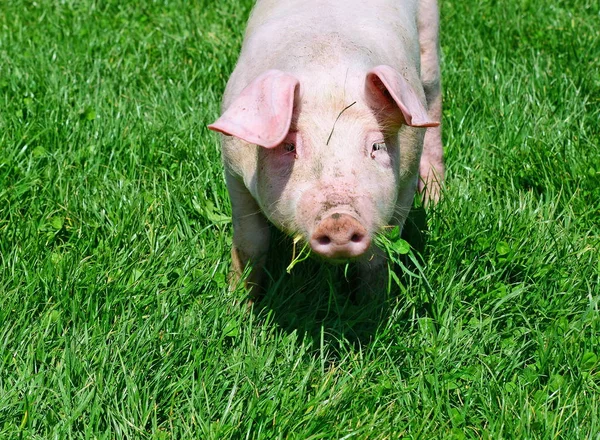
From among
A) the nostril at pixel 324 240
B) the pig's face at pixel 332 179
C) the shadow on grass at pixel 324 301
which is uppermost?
the pig's face at pixel 332 179

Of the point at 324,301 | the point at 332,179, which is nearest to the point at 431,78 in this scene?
the point at 324,301

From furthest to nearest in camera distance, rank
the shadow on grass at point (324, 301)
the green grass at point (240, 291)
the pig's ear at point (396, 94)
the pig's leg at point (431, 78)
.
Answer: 1. the pig's leg at point (431, 78)
2. the shadow on grass at point (324, 301)
3. the green grass at point (240, 291)
4. the pig's ear at point (396, 94)

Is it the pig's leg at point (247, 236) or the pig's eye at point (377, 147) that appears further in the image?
the pig's leg at point (247, 236)

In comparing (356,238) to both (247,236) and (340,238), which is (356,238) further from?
(247,236)

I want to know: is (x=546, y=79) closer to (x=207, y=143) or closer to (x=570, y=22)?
(x=570, y=22)

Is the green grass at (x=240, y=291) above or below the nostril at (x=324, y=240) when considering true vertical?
below

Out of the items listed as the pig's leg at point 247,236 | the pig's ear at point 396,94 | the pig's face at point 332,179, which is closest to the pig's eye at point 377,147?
the pig's face at point 332,179

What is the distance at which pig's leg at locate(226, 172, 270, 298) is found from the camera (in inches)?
147

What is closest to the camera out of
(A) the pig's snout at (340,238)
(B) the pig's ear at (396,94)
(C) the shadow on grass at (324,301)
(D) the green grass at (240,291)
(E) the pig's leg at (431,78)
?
(A) the pig's snout at (340,238)

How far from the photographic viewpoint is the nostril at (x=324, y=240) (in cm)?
289

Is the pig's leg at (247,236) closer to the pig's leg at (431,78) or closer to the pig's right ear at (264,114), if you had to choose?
the pig's right ear at (264,114)

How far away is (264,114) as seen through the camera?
2.98 metres

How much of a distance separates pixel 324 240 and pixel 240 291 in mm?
875

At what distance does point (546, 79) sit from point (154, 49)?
2.42 m
